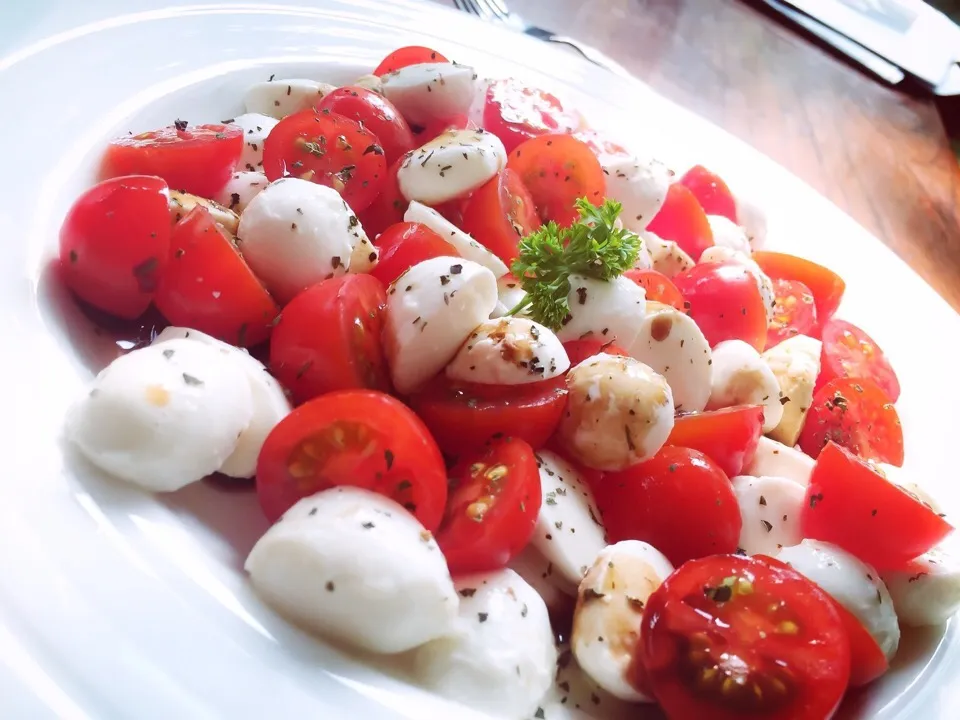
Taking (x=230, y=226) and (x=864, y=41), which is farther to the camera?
(x=864, y=41)

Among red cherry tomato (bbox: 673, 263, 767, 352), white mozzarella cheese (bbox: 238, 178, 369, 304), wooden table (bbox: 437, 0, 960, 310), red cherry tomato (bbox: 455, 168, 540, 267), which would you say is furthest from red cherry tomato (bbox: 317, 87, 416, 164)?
wooden table (bbox: 437, 0, 960, 310)

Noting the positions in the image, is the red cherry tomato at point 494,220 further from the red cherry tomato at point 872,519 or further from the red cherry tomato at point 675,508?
the red cherry tomato at point 872,519

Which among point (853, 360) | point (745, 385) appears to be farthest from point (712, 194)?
point (745, 385)

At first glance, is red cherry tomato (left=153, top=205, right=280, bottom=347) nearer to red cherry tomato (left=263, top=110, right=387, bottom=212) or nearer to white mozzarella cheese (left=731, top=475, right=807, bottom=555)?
red cherry tomato (left=263, top=110, right=387, bottom=212)

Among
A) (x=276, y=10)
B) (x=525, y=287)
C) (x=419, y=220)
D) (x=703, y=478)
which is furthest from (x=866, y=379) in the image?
(x=276, y=10)

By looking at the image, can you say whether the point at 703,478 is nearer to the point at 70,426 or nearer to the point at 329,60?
the point at 70,426

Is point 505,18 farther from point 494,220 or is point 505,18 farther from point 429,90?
point 494,220

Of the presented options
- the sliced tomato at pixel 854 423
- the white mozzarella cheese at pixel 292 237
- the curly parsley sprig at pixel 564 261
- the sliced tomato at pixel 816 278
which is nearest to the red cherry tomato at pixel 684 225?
the sliced tomato at pixel 816 278
